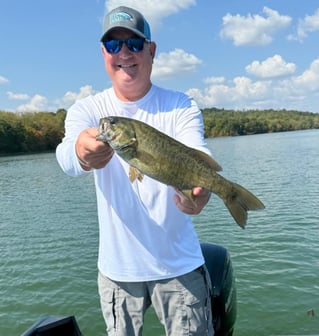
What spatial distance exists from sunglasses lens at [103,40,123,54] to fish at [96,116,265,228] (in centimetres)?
64

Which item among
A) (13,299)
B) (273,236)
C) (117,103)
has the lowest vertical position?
(13,299)

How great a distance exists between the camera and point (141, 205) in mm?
2947

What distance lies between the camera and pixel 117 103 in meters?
3.07

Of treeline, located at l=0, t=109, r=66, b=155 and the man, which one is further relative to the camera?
treeline, located at l=0, t=109, r=66, b=155

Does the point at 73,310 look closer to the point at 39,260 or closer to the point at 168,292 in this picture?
the point at 39,260

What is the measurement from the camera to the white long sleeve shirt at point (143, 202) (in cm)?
294

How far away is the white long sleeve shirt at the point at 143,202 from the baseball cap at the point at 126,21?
0.42 metres

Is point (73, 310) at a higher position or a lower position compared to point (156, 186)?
lower

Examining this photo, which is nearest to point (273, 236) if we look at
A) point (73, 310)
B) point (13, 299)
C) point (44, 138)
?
point (73, 310)

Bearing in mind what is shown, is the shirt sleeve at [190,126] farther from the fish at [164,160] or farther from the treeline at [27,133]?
the treeline at [27,133]

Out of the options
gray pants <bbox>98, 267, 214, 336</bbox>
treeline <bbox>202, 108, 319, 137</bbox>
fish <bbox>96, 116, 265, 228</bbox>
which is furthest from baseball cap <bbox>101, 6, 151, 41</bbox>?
treeline <bbox>202, 108, 319, 137</bbox>

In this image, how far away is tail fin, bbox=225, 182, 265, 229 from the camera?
110 inches

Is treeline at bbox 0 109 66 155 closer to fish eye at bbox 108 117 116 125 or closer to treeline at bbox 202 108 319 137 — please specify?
treeline at bbox 202 108 319 137

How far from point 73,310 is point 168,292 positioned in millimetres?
6922
